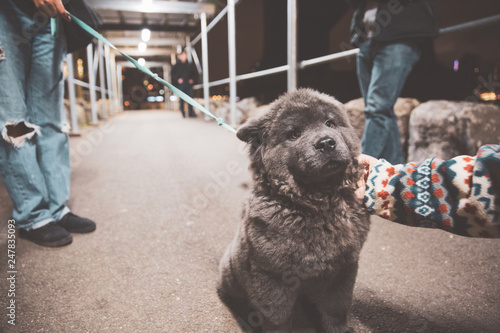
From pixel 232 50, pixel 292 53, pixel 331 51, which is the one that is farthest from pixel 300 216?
pixel 331 51

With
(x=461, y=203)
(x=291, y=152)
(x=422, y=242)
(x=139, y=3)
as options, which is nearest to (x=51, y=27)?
(x=291, y=152)

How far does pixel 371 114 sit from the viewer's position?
2510 millimetres

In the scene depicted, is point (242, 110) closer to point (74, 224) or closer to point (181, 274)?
point (74, 224)

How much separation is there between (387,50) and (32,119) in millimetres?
2506

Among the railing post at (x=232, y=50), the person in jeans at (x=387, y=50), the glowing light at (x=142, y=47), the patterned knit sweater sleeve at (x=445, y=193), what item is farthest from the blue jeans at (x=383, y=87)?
the glowing light at (x=142, y=47)

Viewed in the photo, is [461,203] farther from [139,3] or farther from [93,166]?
[139,3]

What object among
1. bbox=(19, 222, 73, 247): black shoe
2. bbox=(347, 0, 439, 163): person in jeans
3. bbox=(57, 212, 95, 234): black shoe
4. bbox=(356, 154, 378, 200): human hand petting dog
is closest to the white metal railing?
bbox=(347, 0, 439, 163): person in jeans

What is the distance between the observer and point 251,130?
128cm

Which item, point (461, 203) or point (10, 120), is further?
point (10, 120)

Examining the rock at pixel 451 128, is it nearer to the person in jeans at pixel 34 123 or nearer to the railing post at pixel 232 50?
the person in jeans at pixel 34 123

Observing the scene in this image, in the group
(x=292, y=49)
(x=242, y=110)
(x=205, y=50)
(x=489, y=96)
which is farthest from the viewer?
(x=205, y=50)

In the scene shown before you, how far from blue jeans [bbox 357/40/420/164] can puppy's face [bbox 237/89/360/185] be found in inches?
52.1

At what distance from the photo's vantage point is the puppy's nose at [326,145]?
1.08m

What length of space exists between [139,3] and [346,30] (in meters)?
5.73
